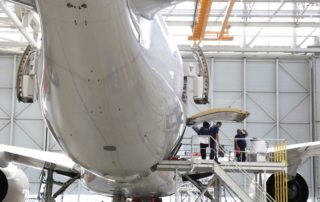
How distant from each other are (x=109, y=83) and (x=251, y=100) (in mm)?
22708

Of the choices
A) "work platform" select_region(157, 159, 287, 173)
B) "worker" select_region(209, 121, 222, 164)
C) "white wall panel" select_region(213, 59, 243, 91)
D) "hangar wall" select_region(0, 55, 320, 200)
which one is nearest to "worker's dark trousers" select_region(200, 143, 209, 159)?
"worker" select_region(209, 121, 222, 164)

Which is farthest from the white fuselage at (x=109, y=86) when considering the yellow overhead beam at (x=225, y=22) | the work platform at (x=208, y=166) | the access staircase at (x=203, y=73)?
the yellow overhead beam at (x=225, y=22)

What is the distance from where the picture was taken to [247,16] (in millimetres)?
26719

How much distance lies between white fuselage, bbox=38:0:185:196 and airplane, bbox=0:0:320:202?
0.01m

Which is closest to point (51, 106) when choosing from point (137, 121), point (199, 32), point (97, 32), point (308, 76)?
point (137, 121)

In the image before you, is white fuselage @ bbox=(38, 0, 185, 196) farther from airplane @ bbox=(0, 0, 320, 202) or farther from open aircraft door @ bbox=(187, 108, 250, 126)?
open aircraft door @ bbox=(187, 108, 250, 126)

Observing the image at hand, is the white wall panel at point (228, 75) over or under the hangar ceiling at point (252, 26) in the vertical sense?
under

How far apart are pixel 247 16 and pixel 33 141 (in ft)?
41.0

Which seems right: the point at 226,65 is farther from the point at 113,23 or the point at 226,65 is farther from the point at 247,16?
the point at 113,23

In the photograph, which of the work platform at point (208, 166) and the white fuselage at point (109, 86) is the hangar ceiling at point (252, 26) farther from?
the white fuselage at point (109, 86)

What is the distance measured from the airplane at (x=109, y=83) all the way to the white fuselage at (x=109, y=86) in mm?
11

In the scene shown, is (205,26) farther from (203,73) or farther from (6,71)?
(203,73)

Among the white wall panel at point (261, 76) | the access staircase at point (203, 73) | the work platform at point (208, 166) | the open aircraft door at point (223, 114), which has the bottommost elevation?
the work platform at point (208, 166)

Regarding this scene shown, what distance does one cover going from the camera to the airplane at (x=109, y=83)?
538 centimetres
